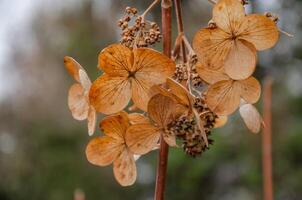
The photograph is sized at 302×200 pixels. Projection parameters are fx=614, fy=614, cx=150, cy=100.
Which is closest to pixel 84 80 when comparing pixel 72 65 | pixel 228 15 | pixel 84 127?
pixel 72 65

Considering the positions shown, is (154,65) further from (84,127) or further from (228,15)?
(84,127)

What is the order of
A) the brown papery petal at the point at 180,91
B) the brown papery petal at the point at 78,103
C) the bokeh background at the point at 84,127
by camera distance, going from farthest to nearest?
the bokeh background at the point at 84,127 → the brown papery petal at the point at 78,103 → the brown papery petal at the point at 180,91

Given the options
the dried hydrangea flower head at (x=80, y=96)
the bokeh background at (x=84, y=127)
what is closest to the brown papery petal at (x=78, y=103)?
the dried hydrangea flower head at (x=80, y=96)

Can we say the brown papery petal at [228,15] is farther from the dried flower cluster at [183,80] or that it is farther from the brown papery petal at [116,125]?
the brown papery petal at [116,125]

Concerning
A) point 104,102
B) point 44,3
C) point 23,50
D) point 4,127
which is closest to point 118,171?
point 104,102

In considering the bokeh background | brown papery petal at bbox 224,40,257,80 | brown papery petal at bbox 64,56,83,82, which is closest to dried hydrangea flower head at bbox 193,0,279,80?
brown papery petal at bbox 224,40,257,80

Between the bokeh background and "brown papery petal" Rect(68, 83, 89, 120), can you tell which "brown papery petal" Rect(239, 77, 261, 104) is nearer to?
"brown papery petal" Rect(68, 83, 89, 120)
